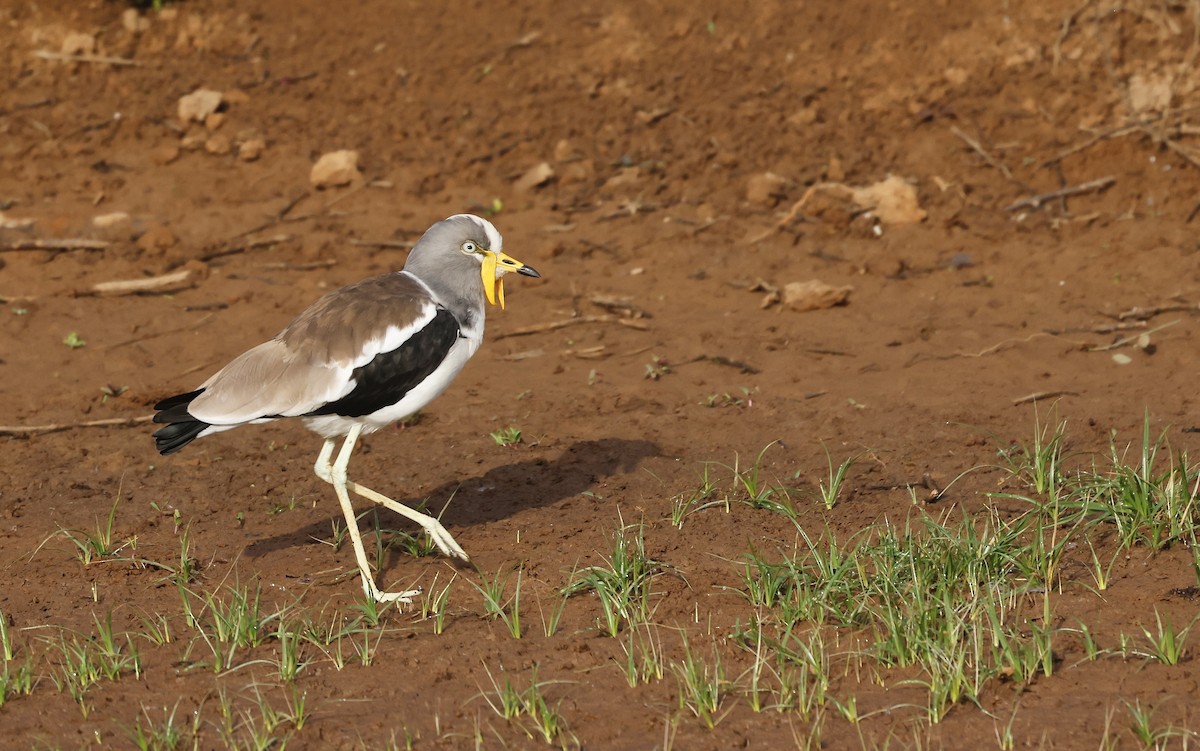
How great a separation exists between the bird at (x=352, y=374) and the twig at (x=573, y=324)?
2465mm

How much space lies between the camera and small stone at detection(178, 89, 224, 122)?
35.3 feet

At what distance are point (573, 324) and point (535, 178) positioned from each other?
2.09 m

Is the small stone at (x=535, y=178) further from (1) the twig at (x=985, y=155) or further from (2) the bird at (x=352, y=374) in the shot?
(2) the bird at (x=352, y=374)

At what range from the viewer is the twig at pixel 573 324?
8.30 meters

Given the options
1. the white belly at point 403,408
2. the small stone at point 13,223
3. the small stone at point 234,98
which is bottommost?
the small stone at point 13,223

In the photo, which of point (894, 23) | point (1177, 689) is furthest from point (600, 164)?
point (1177, 689)

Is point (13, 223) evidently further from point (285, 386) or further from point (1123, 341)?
point (1123, 341)

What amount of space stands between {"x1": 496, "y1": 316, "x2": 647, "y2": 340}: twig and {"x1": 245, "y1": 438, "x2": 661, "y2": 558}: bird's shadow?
1.57 metres

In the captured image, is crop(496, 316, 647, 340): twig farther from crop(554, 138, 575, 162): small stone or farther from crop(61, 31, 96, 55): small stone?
crop(61, 31, 96, 55): small stone

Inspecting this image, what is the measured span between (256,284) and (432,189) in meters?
1.77

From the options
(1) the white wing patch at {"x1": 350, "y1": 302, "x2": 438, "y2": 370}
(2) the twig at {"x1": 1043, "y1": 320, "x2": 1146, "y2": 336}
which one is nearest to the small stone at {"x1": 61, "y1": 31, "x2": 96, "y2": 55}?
(1) the white wing patch at {"x1": 350, "y1": 302, "x2": 438, "y2": 370}

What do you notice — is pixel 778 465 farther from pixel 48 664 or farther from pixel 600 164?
pixel 600 164

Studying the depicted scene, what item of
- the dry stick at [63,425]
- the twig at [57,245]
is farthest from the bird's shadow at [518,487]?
the twig at [57,245]

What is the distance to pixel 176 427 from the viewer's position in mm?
5398
